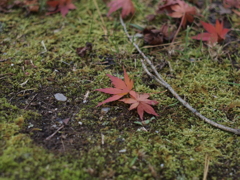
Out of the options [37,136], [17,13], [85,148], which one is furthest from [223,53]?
[17,13]

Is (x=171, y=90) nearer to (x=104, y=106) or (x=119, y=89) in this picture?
(x=119, y=89)

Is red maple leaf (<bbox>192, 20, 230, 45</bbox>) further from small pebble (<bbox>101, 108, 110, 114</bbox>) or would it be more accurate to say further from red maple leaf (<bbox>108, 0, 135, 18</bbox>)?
small pebble (<bbox>101, 108, 110, 114</bbox>)

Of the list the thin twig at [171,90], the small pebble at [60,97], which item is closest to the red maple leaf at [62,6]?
the thin twig at [171,90]

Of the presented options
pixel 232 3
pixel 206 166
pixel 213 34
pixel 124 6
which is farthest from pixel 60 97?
pixel 232 3

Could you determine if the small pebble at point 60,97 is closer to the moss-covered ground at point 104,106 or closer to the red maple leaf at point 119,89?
the moss-covered ground at point 104,106

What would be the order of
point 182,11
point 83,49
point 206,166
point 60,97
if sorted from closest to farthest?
point 206,166 → point 60,97 → point 83,49 → point 182,11

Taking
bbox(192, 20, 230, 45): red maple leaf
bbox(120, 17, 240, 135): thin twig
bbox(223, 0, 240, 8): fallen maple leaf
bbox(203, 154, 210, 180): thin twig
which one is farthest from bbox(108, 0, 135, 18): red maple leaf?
bbox(203, 154, 210, 180): thin twig
